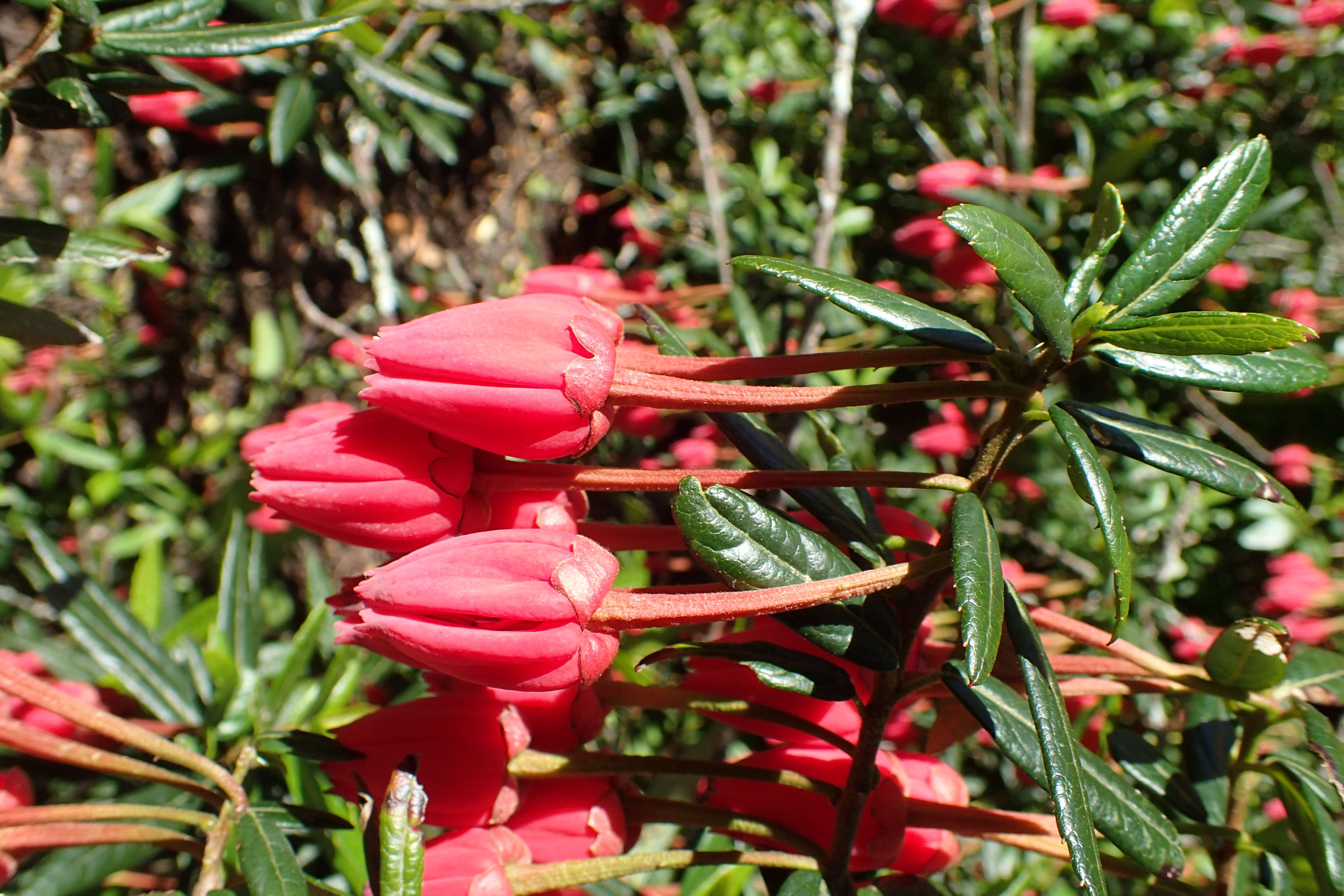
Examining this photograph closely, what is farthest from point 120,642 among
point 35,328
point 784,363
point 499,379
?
point 784,363

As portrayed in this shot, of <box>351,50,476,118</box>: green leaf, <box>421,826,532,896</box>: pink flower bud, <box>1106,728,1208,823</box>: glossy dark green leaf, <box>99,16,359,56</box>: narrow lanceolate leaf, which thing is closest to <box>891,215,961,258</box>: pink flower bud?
<box>351,50,476,118</box>: green leaf

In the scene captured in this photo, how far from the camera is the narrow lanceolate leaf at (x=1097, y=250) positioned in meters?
0.50

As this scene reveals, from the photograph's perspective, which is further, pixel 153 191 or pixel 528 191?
pixel 528 191

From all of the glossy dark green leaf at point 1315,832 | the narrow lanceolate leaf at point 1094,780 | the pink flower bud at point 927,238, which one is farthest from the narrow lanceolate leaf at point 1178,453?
the pink flower bud at point 927,238

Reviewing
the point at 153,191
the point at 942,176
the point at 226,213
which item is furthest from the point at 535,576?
the point at 226,213

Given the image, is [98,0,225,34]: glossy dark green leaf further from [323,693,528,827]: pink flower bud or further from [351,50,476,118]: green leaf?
[351,50,476,118]: green leaf

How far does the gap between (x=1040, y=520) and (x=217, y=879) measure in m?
1.94

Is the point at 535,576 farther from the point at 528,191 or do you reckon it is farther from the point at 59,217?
the point at 528,191

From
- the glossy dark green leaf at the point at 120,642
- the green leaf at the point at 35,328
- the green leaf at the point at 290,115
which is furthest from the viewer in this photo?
the green leaf at the point at 290,115

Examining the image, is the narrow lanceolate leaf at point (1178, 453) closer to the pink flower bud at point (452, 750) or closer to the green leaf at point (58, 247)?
the pink flower bud at point (452, 750)

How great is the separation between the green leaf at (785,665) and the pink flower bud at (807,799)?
3.7 inches

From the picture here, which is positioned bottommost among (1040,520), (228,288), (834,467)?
(1040,520)

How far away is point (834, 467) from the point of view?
28.4 inches

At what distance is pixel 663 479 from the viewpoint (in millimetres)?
498
